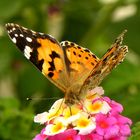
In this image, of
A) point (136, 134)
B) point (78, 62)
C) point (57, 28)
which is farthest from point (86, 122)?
point (57, 28)

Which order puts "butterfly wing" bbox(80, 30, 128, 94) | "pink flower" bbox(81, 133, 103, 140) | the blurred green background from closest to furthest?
"pink flower" bbox(81, 133, 103, 140)
"butterfly wing" bbox(80, 30, 128, 94)
the blurred green background

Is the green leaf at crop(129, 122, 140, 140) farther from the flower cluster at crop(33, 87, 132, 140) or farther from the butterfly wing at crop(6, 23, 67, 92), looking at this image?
the butterfly wing at crop(6, 23, 67, 92)

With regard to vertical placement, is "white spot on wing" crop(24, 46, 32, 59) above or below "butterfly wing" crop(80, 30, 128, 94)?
above

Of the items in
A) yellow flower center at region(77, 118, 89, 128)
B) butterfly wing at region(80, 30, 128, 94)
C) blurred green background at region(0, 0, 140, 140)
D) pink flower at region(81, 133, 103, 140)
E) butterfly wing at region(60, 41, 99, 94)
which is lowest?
pink flower at region(81, 133, 103, 140)

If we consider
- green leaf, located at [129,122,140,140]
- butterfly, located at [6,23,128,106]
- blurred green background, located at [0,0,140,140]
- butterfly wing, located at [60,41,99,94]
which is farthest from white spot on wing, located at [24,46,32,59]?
blurred green background, located at [0,0,140,140]

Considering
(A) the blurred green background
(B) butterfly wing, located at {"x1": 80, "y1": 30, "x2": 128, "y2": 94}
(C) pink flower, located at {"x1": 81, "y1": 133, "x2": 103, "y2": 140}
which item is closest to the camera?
(C) pink flower, located at {"x1": 81, "y1": 133, "x2": 103, "y2": 140}

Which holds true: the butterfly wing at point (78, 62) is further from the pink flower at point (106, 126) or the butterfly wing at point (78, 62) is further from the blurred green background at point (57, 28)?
the blurred green background at point (57, 28)

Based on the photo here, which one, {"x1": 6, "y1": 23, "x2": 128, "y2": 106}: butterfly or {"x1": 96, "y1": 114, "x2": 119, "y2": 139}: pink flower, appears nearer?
{"x1": 96, "y1": 114, "x2": 119, "y2": 139}: pink flower
